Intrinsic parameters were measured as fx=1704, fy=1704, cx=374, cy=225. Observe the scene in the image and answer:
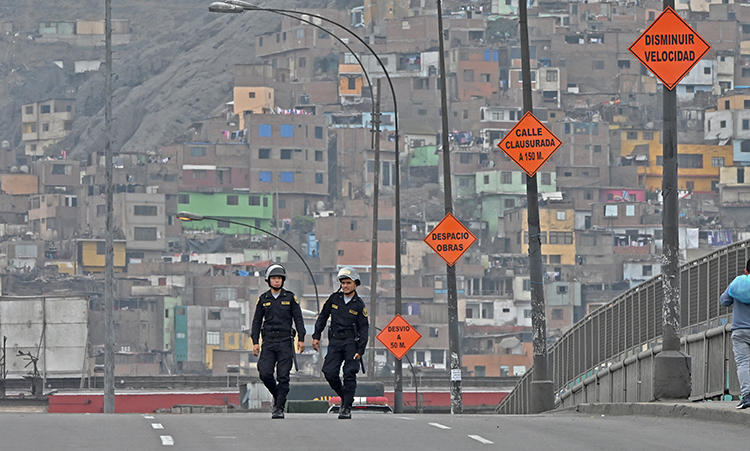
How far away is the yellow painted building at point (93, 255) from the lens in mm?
183750

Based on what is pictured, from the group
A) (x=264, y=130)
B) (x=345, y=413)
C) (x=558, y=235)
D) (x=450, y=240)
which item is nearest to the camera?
(x=345, y=413)

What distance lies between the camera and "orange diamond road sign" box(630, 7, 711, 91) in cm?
2070

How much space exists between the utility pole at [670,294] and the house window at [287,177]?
175 meters

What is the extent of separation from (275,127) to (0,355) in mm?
111214

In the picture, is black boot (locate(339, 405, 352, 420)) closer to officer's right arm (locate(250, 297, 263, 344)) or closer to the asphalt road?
the asphalt road

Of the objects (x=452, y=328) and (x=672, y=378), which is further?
(x=452, y=328)

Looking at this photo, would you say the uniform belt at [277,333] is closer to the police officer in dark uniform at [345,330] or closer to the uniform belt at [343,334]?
the police officer in dark uniform at [345,330]

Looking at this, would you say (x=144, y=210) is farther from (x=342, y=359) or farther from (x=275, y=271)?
(x=275, y=271)

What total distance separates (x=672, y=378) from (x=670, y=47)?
4.21 meters

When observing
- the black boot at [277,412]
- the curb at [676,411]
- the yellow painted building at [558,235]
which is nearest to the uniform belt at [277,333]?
the black boot at [277,412]

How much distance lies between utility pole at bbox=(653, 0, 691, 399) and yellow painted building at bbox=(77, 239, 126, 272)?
540 feet

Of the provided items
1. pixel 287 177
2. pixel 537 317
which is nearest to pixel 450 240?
pixel 537 317

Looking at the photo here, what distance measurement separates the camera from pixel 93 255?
185125 mm

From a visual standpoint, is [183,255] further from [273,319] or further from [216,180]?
[273,319]
